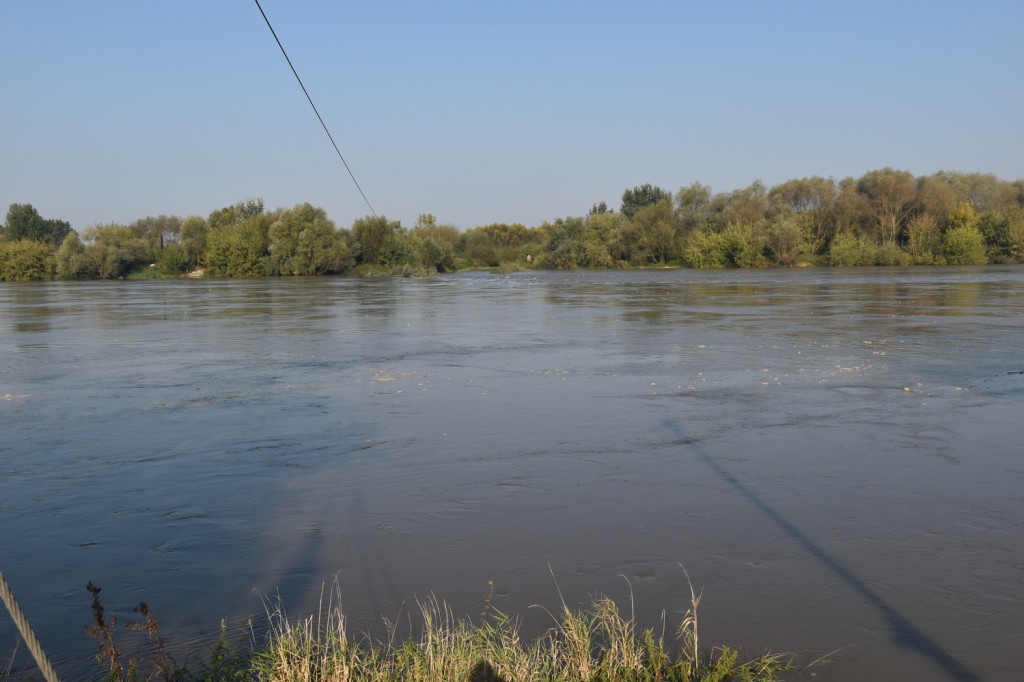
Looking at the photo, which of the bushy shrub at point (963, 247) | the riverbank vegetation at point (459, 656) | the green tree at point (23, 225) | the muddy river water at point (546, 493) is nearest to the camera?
the riverbank vegetation at point (459, 656)

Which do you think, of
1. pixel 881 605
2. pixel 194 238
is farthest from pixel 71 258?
pixel 881 605

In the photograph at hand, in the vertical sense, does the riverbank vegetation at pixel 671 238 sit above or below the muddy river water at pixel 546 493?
above

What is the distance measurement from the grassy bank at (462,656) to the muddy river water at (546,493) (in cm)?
23

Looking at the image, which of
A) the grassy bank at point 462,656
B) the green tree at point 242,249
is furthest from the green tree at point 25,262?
the grassy bank at point 462,656

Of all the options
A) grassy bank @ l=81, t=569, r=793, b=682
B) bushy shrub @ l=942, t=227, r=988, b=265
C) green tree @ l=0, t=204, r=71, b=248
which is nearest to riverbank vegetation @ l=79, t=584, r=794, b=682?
grassy bank @ l=81, t=569, r=793, b=682

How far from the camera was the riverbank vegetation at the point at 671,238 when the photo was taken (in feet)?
256

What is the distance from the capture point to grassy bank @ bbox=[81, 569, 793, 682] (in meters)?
3.80

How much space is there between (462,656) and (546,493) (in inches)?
123

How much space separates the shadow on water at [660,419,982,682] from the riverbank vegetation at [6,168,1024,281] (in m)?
72.1

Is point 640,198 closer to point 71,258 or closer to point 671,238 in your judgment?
point 671,238

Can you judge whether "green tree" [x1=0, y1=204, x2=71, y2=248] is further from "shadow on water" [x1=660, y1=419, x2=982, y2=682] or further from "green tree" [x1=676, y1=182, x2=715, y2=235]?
"shadow on water" [x1=660, y1=419, x2=982, y2=682]

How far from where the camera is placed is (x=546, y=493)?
6918mm

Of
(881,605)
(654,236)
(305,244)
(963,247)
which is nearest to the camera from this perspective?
(881,605)

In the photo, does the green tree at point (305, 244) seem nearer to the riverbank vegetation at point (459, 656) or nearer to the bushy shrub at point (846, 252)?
the bushy shrub at point (846, 252)
